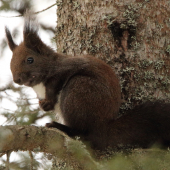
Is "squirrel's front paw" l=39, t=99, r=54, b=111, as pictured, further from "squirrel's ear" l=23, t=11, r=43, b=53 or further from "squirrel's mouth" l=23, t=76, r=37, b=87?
"squirrel's ear" l=23, t=11, r=43, b=53

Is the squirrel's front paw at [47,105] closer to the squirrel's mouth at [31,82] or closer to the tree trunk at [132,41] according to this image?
the squirrel's mouth at [31,82]

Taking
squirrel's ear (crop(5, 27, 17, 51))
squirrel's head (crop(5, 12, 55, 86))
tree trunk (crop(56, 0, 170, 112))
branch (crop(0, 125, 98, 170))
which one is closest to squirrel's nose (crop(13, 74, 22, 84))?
squirrel's head (crop(5, 12, 55, 86))

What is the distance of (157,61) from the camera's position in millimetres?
2734

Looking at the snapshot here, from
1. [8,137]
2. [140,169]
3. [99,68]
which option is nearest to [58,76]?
[99,68]

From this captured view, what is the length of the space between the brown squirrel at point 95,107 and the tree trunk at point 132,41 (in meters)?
0.16

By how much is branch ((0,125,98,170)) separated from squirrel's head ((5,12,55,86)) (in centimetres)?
90

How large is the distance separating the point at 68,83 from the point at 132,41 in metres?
0.65

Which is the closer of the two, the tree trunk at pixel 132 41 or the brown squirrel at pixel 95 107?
the brown squirrel at pixel 95 107

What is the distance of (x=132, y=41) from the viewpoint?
276cm

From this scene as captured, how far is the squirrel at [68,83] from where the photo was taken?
2463 millimetres

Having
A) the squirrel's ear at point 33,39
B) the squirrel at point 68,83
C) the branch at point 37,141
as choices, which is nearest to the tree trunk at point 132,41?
the squirrel at point 68,83

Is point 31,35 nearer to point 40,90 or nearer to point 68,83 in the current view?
point 40,90

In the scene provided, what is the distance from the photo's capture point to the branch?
1860 millimetres

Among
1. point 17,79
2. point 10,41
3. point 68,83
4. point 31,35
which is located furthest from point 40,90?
point 10,41
